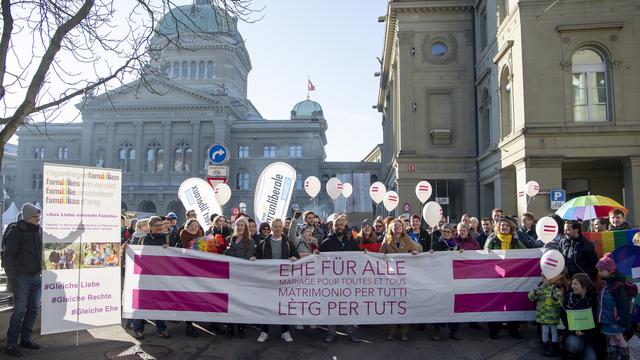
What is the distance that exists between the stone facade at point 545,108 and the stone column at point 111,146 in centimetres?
5136

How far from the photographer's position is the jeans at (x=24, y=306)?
22.9 feet

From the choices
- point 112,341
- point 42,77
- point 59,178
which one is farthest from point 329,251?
Answer: point 42,77

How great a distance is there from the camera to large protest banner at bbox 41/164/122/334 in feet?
23.5

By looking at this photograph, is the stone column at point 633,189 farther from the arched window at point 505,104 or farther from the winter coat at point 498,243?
the winter coat at point 498,243

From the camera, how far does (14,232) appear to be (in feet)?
23.5

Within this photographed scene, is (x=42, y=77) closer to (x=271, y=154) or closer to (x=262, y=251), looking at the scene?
(x=262, y=251)

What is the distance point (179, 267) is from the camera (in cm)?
797

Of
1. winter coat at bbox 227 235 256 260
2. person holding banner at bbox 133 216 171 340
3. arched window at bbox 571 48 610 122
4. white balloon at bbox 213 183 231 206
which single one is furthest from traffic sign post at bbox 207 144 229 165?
arched window at bbox 571 48 610 122

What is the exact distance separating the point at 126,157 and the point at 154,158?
A: 4.02 m

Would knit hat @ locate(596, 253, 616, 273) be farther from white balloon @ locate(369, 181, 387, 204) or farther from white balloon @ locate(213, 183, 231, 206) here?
white balloon @ locate(213, 183, 231, 206)

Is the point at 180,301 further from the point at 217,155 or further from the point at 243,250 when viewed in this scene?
the point at 217,155

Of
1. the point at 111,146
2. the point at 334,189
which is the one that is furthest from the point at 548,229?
the point at 111,146

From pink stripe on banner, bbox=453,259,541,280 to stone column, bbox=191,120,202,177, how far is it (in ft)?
196

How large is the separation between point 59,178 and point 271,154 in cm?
6228
